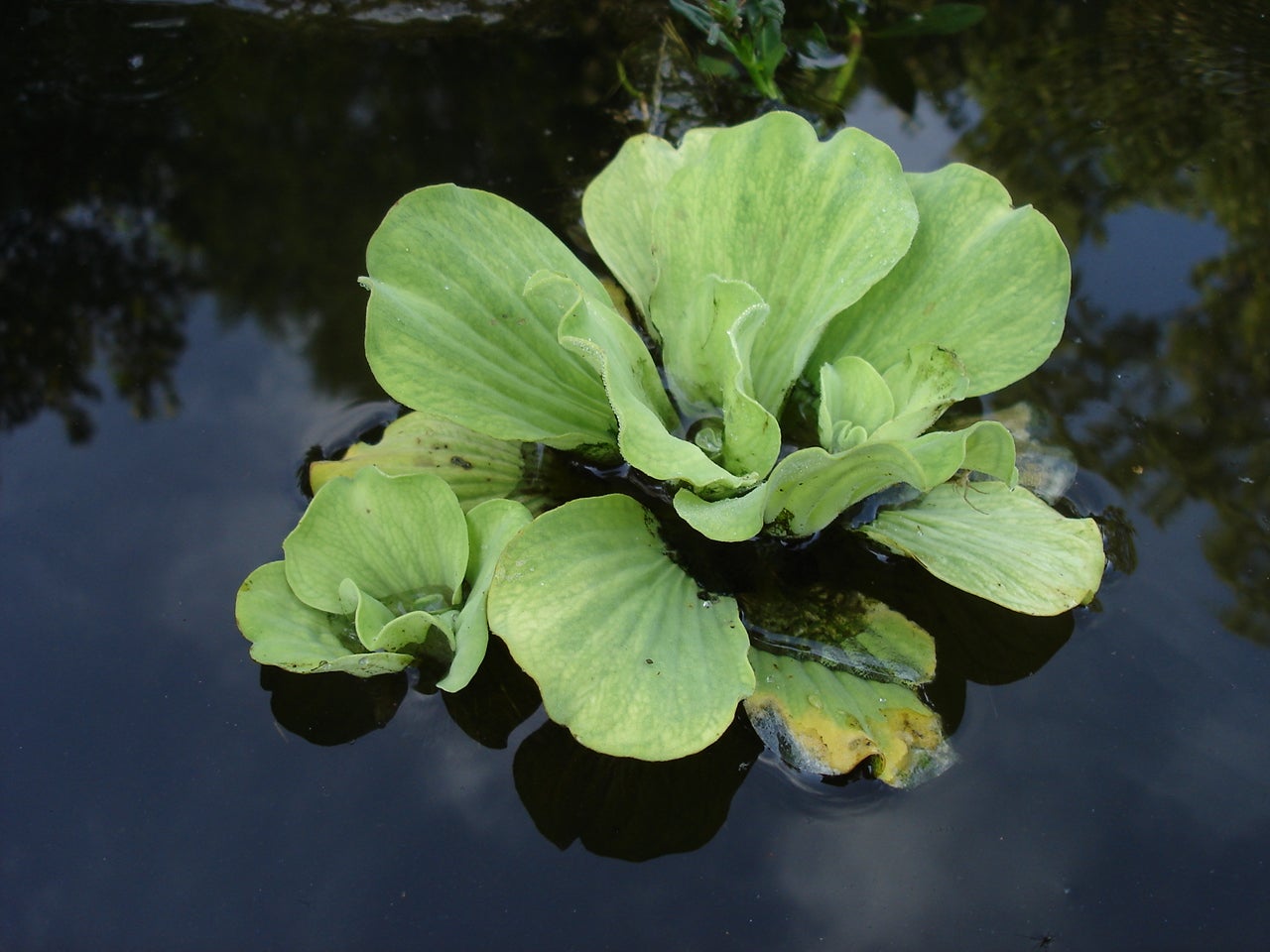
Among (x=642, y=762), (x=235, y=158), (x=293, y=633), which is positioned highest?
(x=235, y=158)

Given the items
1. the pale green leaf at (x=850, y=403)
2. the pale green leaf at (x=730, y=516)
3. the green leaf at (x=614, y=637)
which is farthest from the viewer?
the pale green leaf at (x=850, y=403)

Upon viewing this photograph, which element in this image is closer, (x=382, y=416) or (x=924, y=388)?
(x=924, y=388)

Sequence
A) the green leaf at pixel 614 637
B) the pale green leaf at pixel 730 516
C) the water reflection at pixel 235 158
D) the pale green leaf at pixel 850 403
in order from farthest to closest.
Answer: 1. the water reflection at pixel 235 158
2. the pale green leaf at pixel 850 403
3. the pale green leaf at pixel 730 516
4. the green leaf at pixel 614 637

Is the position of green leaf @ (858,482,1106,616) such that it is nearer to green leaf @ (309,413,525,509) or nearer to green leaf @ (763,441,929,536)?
green leaf @ (763,441,929,536)

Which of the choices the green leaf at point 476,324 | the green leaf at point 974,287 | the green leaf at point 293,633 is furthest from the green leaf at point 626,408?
the green leaf at point 293,633

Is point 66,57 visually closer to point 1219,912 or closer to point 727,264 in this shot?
point 727,264

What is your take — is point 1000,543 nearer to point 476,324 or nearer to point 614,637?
point 614,637

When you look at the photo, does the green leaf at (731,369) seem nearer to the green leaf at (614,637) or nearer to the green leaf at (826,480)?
the green leaf at (826,480)

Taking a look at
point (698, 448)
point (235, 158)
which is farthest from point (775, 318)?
point (235, 158)
